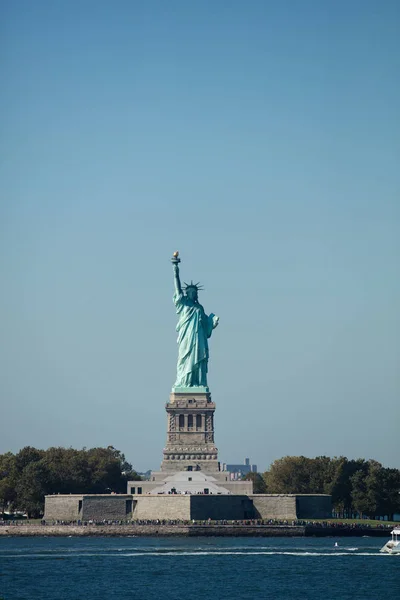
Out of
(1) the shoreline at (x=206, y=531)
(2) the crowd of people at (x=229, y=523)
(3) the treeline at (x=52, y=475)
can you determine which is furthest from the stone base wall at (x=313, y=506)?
(3) the treeline at (x=52, y=475)

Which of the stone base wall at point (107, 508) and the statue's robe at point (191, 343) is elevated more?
the statue's robe at point (191, 343)

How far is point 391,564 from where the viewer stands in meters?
69.3

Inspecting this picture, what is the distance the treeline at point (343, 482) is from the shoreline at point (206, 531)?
32.2 ft

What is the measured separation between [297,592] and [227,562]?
10.6m

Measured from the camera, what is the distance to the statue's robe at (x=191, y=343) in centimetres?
10062

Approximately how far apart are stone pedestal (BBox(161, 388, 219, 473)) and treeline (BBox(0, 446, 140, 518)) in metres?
8.84

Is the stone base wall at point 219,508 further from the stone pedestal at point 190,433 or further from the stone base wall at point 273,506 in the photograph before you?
the stone pedestal at point 190,433

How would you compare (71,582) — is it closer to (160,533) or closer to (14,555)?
(14,555)

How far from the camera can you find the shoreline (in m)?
85.5

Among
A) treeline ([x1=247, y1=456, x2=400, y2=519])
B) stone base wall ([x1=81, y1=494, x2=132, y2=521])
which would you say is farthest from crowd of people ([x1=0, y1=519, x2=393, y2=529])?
treeline ([x1=247, y1=456, x2=400, y2=519])

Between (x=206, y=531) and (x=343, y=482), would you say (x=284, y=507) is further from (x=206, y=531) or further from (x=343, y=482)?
(x=343, y=482)

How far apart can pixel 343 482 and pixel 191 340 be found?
1605 centimetres

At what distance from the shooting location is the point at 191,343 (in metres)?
101

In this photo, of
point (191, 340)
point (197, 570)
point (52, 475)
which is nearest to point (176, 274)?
point (191, 340)
